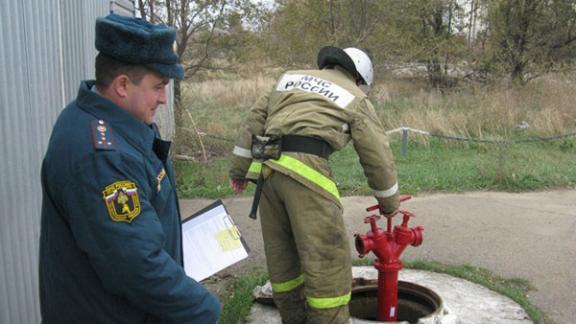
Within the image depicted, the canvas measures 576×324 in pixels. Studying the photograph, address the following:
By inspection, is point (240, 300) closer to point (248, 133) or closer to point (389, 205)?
point (248, 133)

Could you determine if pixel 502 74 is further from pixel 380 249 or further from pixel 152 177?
pixel 152 177

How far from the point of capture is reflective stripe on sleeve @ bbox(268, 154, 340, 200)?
330 centimetres

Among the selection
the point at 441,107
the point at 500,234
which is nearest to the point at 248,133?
the point at 500,234

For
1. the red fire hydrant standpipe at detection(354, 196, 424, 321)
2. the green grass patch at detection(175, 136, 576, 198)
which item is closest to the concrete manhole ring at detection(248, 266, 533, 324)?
the red fire hydrant standpipe at detection(354, 196, 424, 321)

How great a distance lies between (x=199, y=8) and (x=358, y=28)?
386 cm

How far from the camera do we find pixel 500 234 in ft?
19.4

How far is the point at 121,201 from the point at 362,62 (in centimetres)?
228

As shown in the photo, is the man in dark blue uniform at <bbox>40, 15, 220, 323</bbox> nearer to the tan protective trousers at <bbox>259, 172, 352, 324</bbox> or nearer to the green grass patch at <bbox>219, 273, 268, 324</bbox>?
the tan protective trousers at <bbox>259, 172, 352, 324</bbox>

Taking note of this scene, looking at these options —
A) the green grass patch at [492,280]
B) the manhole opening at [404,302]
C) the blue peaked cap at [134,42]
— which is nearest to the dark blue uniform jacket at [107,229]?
the blue peaked cap at [134,42]

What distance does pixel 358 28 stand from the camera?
12844 millimetres

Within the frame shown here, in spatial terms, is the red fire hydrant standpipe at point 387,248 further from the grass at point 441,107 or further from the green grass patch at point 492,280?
the grass at point 441,107

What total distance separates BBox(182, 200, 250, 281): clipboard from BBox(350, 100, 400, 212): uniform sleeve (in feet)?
2.84

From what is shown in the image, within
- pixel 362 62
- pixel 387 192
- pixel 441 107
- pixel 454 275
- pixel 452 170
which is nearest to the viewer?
A: pixel 387 192

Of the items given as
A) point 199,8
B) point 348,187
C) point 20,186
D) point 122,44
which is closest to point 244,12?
point 199,8
